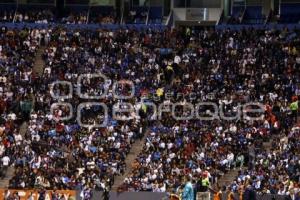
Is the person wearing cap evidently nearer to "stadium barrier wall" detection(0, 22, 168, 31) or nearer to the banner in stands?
the banner in stands

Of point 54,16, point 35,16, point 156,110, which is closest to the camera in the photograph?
point 156,110

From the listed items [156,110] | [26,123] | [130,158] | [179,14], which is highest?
[179,14]

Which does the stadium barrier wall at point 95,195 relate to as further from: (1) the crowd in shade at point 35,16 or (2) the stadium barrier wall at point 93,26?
(1) the crowd in shade at point 35,16

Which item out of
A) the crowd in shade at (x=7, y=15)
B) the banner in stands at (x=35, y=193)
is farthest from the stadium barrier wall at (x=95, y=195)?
the crowd in shade at (x=7, y=15)

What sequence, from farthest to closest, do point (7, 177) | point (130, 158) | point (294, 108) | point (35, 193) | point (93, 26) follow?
1. point (93, 26)
2. point (294, 108)
3. point (130, 158)
4. point (7, 177)
5. point (35, 193)

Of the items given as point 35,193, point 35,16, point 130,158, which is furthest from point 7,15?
point 35,193

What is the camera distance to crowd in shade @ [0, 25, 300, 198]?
41.2m

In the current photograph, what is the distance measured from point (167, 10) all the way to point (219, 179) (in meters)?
18.4

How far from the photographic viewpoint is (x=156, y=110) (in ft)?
151

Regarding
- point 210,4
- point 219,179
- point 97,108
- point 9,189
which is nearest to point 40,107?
point 97,108

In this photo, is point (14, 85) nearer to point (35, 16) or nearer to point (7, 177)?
point (7, 177)

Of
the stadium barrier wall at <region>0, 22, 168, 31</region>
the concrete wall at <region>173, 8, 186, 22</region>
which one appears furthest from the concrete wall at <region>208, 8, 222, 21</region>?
the stadium barrier wall at <region>0, 22, 168, 31</region>

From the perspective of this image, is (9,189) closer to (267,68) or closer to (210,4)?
(267,68)

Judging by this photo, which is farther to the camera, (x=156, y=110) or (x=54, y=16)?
(x=54, y=16)
